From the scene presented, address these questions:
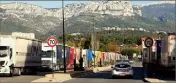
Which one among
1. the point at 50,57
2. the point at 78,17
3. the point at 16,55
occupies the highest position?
the point at 78,17

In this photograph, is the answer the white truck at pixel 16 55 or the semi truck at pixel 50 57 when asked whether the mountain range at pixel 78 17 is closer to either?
the semi truck at pixel 50 57

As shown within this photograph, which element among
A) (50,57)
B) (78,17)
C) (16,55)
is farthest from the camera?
(78,17)

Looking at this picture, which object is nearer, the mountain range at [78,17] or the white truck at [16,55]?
the white truck at [16,55]

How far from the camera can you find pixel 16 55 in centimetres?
4134

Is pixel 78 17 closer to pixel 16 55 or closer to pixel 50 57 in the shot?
pixel 50 57

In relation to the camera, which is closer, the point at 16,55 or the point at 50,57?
the point at 16,55

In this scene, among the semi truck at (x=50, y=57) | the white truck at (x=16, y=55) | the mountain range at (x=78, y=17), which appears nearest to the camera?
the white truck at (x=16, y=55)

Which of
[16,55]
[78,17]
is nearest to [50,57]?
[16,55]

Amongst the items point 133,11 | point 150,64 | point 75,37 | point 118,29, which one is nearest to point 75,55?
point 150,64

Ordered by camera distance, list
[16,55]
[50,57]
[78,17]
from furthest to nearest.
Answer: [78,17] → [50,57] → [16,55]

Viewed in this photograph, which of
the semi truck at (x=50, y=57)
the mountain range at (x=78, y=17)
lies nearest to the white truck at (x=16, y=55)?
the semi truck at (x=50, y=57)

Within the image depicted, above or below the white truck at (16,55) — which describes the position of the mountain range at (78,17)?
above

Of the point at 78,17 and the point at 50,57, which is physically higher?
the point at 78,17

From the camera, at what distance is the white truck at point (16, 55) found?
39.6 metres
